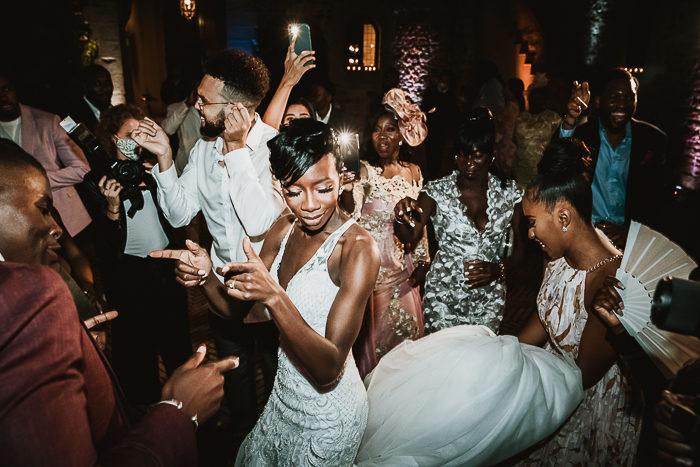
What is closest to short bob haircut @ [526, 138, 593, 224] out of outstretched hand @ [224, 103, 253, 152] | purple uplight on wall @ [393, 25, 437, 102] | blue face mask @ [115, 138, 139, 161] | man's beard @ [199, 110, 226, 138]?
outstretched hand @ [224, 103, 253, 152]

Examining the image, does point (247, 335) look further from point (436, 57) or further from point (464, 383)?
point (436, 57)

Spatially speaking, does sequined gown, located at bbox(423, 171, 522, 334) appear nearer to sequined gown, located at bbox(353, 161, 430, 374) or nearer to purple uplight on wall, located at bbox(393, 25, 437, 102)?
sequined gown, located at bbox(353, 161, 430, 374)

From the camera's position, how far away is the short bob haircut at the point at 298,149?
4.87 ft

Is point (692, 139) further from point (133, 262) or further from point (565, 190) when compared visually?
point (133, 262)

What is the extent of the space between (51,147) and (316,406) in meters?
3.08

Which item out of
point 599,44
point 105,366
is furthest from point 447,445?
point 599,44

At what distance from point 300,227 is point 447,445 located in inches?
42.0

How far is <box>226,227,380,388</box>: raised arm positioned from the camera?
3.81ft

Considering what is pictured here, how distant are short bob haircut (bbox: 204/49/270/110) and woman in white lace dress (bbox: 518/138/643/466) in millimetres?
1580

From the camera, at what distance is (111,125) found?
2572mm

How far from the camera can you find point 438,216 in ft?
9.10

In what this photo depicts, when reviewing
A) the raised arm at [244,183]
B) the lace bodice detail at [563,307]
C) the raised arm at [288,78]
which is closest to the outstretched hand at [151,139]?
the raised arm at [244,183]

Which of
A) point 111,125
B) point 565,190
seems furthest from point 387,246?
point 111,125

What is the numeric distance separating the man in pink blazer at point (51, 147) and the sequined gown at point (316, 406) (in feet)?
8.21
